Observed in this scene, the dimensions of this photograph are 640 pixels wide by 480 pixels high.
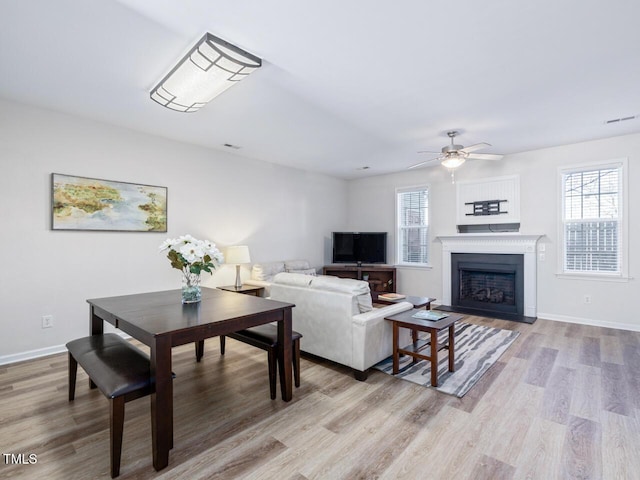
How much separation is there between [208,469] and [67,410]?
134 centimetres

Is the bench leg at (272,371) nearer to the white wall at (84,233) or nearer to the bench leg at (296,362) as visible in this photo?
the bench leg at (296,362)

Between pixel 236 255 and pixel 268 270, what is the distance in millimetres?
782

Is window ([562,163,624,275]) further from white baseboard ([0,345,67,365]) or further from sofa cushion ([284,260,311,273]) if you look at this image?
white baseboard ([0,345,67,365])

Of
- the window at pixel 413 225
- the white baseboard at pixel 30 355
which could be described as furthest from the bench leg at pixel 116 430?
the window at pixel 413 225

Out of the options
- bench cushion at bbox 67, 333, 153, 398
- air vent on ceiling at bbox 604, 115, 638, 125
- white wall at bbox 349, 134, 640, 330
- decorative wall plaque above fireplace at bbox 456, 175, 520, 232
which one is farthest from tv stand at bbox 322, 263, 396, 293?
bench cushion at bbox 67, 333, 153, 398

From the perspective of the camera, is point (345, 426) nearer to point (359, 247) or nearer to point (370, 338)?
point (370, 338)

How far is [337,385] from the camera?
2684mm

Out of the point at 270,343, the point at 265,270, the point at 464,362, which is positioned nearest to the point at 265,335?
the point at 270,343

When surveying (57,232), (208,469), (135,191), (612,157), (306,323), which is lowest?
(208,469)

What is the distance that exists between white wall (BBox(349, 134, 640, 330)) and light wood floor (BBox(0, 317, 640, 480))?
5.42 ft

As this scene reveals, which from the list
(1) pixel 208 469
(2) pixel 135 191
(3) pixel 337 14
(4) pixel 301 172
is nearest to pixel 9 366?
(2) pixel 135 191

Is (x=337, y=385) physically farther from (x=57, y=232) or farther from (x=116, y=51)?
(x=57, y=232)

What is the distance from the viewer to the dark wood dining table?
5.51ft

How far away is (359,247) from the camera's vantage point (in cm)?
651
